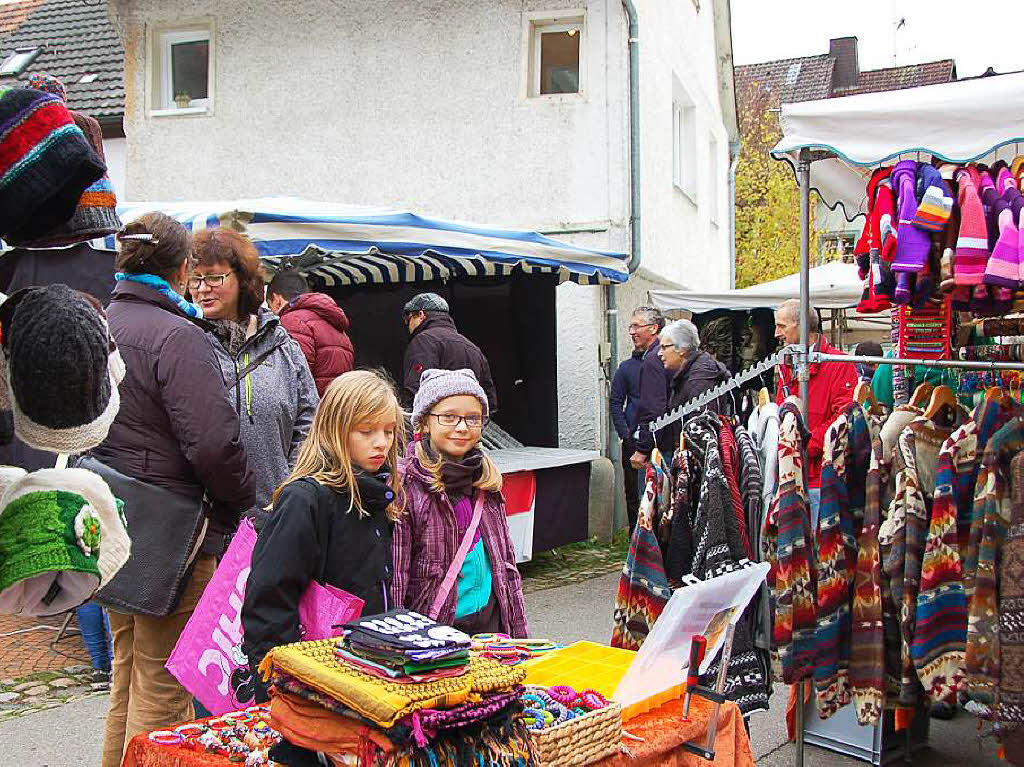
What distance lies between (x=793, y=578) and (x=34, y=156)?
3342 millimetres

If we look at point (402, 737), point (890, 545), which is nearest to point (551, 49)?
point (890, 545)

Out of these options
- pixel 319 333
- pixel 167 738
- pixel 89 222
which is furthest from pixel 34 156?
pixel 319 333

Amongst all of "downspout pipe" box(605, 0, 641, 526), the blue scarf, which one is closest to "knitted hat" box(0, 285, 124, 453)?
the blue scarf

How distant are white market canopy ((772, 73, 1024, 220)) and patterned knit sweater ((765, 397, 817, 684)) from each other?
121 cm

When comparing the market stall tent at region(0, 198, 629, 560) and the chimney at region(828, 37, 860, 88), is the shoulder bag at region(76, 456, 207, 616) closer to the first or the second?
the market stall tent at region(0, 198, 629, 560)

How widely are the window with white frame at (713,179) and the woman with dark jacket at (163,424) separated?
48.8ft

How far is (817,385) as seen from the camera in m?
6.20

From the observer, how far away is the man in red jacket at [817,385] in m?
4.63

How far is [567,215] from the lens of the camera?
11.5 m

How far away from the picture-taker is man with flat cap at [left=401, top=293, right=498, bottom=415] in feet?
24.4

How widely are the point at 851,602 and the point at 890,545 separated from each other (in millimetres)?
283

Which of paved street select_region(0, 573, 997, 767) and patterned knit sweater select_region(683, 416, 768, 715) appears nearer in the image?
patterned knit sweater select_region(683, 416, 768, 715)

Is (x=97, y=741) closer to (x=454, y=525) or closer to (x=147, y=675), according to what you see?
(x=147, y=675)

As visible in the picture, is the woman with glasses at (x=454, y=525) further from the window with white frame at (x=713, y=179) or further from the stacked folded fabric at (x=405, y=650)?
the window with white frame at (x=713, y=179)
